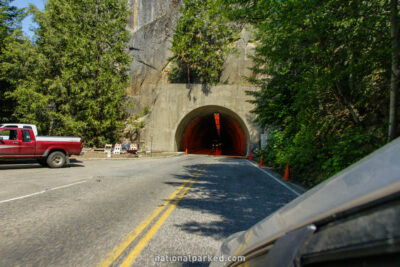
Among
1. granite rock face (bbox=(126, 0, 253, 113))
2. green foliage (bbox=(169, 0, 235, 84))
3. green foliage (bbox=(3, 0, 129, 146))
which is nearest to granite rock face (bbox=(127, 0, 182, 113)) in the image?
granite rock face (bbox=(126, 0, 253, 113))

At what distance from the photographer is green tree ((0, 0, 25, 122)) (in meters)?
29.1

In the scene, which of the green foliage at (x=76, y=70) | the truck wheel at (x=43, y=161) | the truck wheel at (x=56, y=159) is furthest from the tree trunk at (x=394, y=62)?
the green foliage at (x=76, y=70)

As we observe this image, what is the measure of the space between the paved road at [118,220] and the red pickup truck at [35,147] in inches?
206

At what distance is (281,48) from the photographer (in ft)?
25.0

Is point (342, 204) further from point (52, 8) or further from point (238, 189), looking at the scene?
point (52, 8)

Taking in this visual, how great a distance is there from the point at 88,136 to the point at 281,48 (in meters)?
24.9

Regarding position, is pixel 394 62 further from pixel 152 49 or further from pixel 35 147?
pixel 152 49

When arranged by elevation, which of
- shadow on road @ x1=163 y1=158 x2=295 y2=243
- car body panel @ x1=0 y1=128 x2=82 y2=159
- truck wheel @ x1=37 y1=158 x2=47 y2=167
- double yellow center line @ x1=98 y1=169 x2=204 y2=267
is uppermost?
car body panel @ x1=0 y1=128 x2=82 y2=159

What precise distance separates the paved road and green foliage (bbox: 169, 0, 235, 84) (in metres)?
26.0

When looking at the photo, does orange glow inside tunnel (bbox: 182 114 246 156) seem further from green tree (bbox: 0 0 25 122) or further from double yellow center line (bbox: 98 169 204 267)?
double yellow center line (bbox: 98 169 204 267)

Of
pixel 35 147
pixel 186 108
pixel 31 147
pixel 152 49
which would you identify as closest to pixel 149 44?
pixel 152 49

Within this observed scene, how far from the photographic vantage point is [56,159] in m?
13.3

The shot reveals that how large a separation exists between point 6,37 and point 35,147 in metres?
26.0

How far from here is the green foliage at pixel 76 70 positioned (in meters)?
26.4
